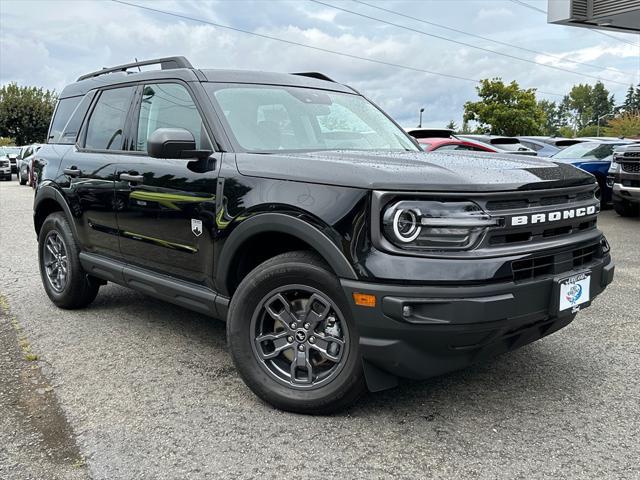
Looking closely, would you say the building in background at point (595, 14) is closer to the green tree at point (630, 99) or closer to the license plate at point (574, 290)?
the license plate at point (574, 290)

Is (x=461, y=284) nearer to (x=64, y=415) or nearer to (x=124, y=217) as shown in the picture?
(x=64, y=415)

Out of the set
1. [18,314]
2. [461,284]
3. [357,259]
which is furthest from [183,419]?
[18,314]

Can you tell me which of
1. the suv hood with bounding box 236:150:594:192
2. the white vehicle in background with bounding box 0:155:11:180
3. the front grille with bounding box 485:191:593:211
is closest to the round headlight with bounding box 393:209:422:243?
the suv hood with bounding box 236:150:594:192

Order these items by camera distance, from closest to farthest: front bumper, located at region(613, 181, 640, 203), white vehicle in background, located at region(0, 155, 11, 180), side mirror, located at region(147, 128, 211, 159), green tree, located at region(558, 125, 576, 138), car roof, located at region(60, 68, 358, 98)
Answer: side mirror, located at region(147, 128, 211, 159), car roof, located at region(60, 68, 358, 98), front bumper, located at region(613, 181, 640, 203), white vehicle in background, located at region(0, 155, 11, 180), green tree, located at region(558, 125, 576, 138)

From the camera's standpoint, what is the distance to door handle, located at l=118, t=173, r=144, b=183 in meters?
3.99

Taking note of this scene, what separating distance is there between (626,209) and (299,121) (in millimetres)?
9488

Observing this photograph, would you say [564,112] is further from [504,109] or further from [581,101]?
[504,109]

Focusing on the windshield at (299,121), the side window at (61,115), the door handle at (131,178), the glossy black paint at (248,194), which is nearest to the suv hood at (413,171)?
the glossy black paint at (248,194)

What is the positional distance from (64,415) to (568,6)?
64.6 feet

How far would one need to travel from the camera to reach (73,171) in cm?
477

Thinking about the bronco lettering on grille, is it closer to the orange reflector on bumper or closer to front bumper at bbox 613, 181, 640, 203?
the orange reflector on bumper

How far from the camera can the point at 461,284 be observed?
2631 millimetres

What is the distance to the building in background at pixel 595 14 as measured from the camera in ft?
58.8

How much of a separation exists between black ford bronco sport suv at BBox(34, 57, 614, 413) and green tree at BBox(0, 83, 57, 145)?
199ft
